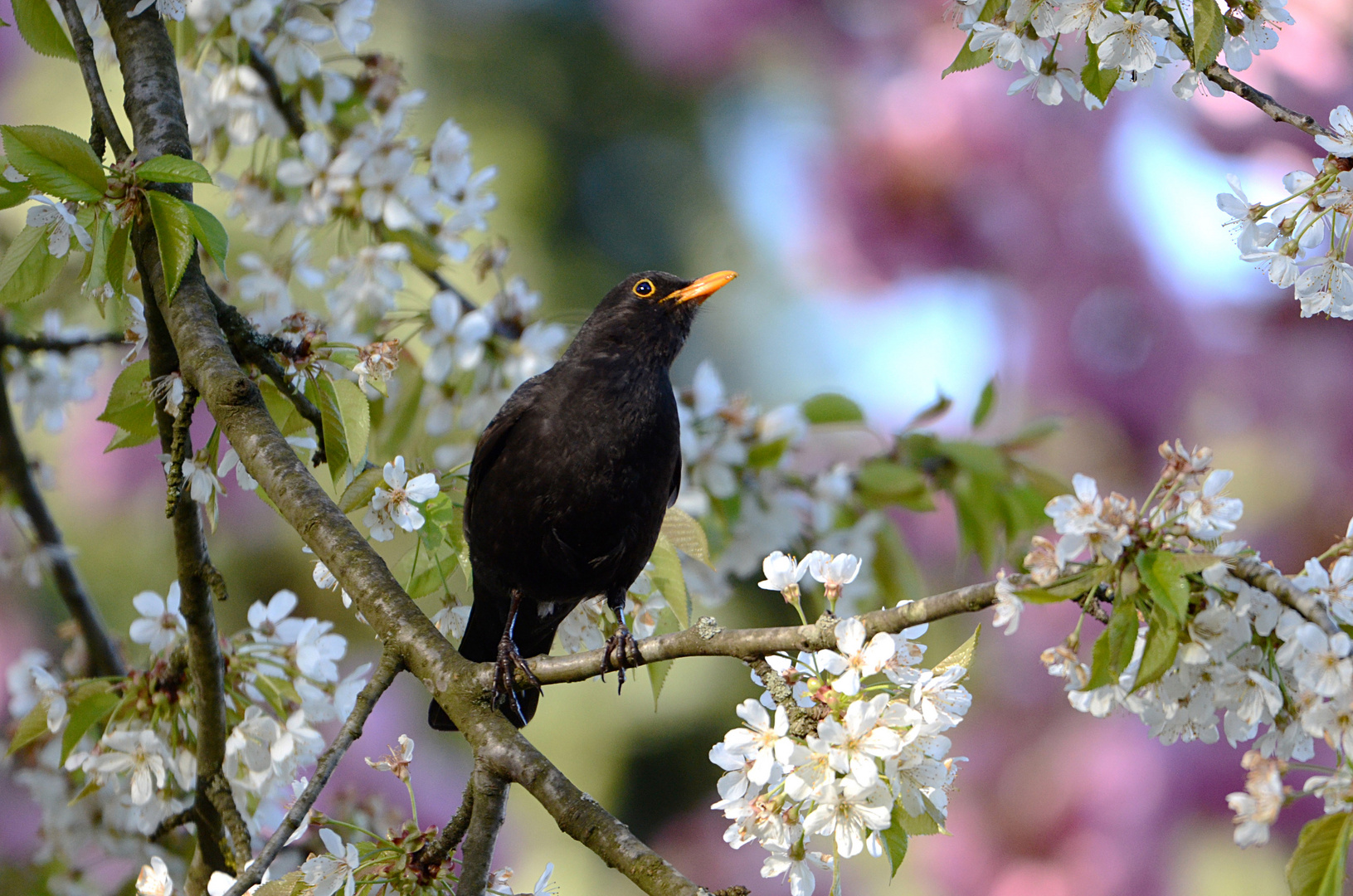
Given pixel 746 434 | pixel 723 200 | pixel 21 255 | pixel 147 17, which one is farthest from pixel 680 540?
pixel 723 200

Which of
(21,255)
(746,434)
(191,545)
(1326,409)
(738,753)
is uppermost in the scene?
(1326,409)

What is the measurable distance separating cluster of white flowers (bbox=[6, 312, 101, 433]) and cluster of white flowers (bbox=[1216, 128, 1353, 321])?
7.46 feet

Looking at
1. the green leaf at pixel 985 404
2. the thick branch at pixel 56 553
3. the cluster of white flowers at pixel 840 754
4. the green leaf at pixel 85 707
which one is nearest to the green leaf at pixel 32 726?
the green leaf at pixel 85 707

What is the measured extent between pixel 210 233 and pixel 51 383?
1.34m

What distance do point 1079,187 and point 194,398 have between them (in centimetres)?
361

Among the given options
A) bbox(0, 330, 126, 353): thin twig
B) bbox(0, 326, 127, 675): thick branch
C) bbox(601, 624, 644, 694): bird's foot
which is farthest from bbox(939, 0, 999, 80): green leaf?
bbox(0, 326, 127, 675): thick branch

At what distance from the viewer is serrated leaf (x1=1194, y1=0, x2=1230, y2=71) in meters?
1.11

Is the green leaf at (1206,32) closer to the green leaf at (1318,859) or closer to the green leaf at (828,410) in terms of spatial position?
the green leaf at (1318,859)

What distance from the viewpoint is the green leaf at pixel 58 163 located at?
50.1 inches

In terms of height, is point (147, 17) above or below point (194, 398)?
above

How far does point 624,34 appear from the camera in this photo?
18.5ft

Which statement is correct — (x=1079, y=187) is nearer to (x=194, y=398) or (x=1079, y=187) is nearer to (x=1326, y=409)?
(x=1326, y=409)

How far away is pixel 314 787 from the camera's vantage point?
1037mm

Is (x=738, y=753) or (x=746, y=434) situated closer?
(x=738, y=753)
